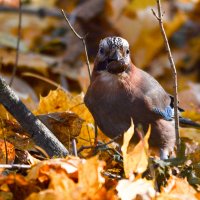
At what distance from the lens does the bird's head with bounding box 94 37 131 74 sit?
4.16m

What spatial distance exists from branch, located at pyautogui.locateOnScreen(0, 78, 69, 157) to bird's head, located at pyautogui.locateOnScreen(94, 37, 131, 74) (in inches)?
33.7

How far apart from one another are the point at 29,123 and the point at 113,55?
891 millimetres

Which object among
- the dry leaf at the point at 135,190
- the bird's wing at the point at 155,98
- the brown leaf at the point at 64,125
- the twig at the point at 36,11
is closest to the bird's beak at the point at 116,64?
the bird's wing at the point at 155,98

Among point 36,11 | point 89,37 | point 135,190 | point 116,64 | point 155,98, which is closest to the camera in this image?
point 135,190

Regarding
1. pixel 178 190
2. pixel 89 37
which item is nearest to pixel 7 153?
pixel 178 190

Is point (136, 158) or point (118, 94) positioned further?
point (118, 94)

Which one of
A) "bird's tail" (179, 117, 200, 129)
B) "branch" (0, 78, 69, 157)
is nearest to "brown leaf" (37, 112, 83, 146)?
"branch" (0, 78, 69, 157)

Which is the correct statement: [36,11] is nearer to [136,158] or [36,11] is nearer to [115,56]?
[115,56]

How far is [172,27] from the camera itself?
7.43m

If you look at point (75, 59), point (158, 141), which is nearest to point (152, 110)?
point (158, 141)

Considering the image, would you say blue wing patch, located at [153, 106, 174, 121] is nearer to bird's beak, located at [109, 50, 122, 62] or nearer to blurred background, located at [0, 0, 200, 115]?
bird's beak, located at [109, 50, 122, 62]

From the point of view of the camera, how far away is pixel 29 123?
3479 millimetres

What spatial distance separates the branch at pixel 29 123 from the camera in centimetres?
346

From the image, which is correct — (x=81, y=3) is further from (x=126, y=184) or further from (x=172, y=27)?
(x=126, y=184)
